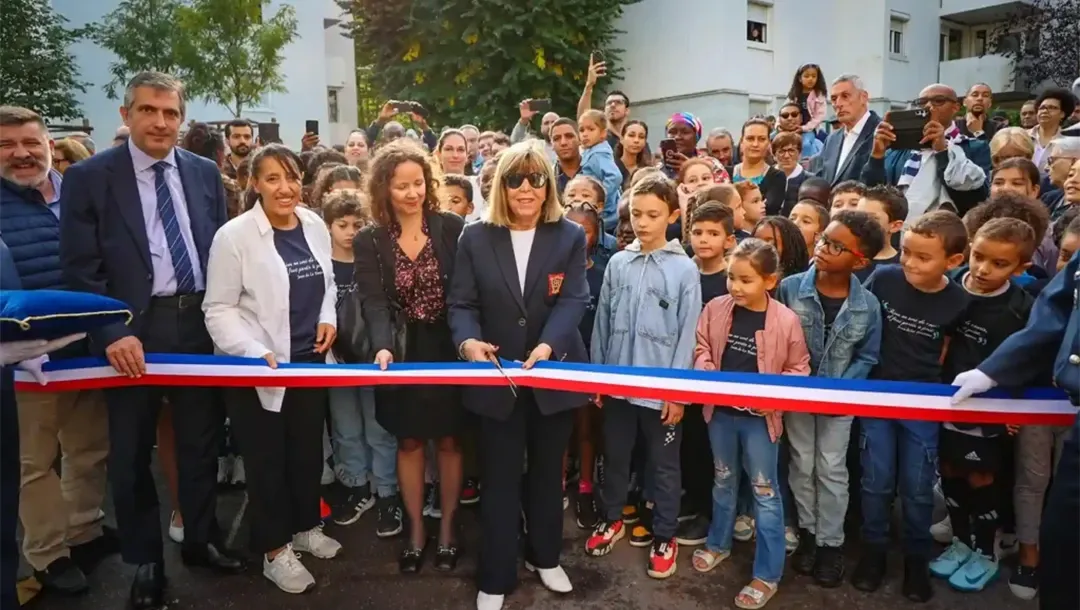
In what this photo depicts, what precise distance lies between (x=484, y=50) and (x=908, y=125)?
46.3 feet

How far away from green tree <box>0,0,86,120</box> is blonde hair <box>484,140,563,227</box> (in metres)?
11.8

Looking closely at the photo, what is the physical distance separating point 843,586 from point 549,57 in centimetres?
1663

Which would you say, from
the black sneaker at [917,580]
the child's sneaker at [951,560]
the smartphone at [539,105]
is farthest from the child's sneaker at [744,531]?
the smartphone at [539,105]

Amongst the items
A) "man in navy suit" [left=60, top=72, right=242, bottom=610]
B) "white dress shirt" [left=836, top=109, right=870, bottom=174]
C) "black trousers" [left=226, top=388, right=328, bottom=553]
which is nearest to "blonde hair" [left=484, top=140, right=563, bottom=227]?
"black trousers" [left=226, top=388, right=328, bottom=553]

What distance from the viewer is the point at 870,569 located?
361 cm

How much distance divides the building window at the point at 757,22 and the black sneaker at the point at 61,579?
2130cm

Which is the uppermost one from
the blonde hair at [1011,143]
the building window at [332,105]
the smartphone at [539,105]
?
the building window at [332,105]

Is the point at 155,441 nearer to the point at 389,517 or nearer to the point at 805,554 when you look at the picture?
the point at 389,517

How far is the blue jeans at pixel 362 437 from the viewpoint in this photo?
429 centimetres

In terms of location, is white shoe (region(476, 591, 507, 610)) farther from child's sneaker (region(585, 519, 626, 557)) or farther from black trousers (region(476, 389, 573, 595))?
child's sneaker (region(585, 519, 626, 557))

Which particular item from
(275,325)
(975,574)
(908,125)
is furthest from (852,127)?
(275,325)

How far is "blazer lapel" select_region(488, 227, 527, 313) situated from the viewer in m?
3.33

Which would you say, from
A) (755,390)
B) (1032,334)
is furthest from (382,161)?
(1032,334)

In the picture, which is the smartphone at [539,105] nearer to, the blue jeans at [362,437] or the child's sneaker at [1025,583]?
the blue jeans at [362,437]
